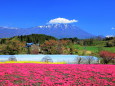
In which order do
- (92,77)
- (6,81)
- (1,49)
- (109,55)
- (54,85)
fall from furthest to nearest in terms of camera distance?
(1,49), (109,55), (92,77), (6,81), (54,85)

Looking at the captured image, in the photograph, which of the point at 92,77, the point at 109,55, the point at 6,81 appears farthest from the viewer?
the point at 109,55

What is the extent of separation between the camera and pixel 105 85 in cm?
1106

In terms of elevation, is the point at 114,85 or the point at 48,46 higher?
the point at 48,46

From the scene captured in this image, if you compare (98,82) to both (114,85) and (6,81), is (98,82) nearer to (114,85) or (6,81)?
(114,85)

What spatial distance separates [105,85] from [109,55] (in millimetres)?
16157

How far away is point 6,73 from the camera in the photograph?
1359 centimetres

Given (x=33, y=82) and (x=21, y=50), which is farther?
(x=21, y=50)

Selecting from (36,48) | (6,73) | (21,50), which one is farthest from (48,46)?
(6,73)

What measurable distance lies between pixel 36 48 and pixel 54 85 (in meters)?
37.4

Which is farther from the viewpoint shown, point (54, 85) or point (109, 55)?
point (109, 55)

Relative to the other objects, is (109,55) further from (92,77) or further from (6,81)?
(6,81)

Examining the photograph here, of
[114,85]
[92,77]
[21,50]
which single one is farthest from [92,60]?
[21,50]

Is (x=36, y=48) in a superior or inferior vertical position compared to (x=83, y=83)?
superior

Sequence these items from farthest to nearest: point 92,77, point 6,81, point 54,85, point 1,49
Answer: point 1,49 < point 92,77 < point 6,81 < point 54,85
